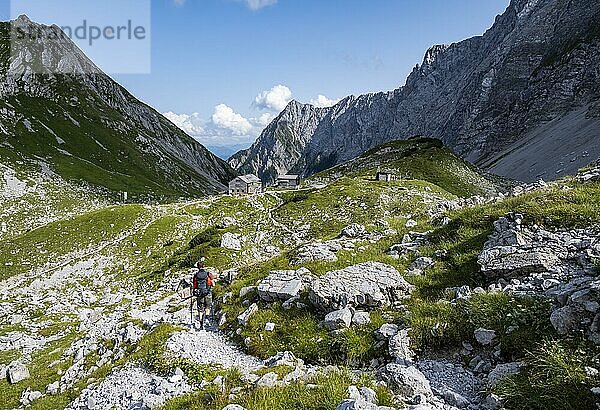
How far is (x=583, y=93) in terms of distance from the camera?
606ft

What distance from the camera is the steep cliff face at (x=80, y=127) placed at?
382 feet

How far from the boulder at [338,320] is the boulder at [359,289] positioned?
2.11ft

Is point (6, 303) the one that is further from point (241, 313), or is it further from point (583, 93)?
point (583, 93)

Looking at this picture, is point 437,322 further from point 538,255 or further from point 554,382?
point 538,255

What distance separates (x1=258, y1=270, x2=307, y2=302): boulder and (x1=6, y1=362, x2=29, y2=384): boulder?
488 inches

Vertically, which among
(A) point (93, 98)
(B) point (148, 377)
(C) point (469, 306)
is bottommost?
(B) point (148, 377)

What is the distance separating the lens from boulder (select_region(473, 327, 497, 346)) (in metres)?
9.91

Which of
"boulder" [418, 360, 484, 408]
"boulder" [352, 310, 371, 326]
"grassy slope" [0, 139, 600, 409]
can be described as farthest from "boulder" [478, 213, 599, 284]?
"boulder" [352, 310, 371, 326]

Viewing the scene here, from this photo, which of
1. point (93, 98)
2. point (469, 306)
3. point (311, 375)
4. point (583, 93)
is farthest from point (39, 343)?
point (583, 93)

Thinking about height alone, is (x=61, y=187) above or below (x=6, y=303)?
above

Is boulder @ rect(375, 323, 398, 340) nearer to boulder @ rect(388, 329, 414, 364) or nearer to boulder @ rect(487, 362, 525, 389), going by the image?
boulder @ rect(388, 329, 414, 364)

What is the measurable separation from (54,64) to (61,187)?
108037 millimetres

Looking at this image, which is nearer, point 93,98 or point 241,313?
point 241,313

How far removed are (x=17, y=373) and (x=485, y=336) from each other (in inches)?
822
